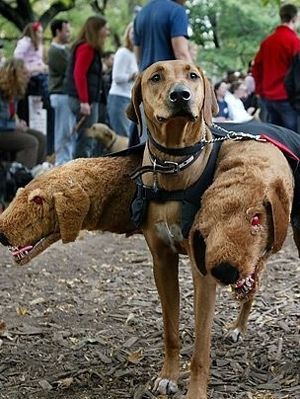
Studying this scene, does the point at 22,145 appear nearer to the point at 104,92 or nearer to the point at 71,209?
the point at 104,92

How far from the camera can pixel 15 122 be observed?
9141 millimetres

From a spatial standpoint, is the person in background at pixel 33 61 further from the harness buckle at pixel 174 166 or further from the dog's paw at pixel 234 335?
the harness buckle at pixel 174 166

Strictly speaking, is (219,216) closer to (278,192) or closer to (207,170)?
(278,192)

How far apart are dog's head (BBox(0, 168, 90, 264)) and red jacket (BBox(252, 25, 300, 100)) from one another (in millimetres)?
5967

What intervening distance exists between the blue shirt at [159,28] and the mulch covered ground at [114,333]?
1.84 meters

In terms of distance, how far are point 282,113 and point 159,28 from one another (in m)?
3.29

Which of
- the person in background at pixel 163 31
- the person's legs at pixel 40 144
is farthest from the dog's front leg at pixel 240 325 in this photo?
the person's legs at pixel 40 144

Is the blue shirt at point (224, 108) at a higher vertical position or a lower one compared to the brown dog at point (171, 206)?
lower

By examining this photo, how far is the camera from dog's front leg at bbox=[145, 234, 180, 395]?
376 cm

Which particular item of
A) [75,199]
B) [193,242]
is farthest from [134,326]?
[193,242]

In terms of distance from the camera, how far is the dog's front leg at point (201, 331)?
135 inches

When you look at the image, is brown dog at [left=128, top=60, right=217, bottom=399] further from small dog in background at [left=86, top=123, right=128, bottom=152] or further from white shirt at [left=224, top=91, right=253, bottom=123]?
white shirt at [left=224, top=91, right=253, bottom=123]

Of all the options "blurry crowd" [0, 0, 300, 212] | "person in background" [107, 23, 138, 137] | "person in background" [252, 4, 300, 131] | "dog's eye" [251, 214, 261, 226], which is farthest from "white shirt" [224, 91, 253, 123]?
"dog's eye" [251, 214, 261, 226]

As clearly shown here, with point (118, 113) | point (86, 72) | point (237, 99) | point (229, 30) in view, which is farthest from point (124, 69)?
point (229, 30)
